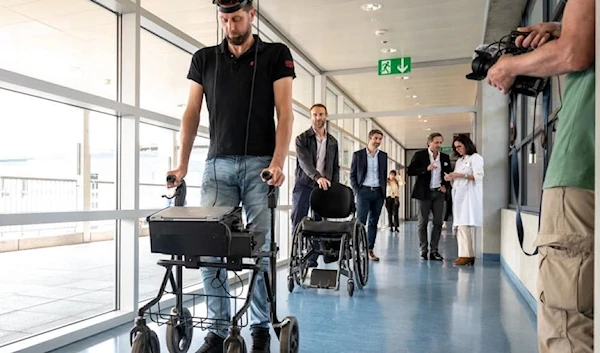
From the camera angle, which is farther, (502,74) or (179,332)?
(179,332)

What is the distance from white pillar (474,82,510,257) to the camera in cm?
540

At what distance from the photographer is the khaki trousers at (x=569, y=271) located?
43.4 inches

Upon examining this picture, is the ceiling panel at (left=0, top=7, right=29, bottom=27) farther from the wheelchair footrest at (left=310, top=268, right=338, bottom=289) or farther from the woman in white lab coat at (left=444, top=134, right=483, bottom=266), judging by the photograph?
the woman in white lab coat at (left=444, top=134, right=483, bottom=266)

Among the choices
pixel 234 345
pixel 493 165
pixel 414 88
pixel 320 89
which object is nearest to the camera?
pixel 234 345

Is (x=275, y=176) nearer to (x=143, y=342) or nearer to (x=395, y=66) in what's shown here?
(x=143, y=342)

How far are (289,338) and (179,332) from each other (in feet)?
1.47

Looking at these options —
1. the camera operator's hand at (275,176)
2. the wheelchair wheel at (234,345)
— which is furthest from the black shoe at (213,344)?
the camera operator's hand at (275,176)

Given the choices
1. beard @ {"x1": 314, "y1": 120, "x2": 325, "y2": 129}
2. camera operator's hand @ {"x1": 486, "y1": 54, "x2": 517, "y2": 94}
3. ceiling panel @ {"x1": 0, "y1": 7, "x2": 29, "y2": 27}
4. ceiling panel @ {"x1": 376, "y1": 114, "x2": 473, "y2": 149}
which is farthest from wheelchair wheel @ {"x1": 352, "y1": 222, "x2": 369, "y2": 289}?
ceiling panel @ {"x1": 376, "y1": 114, "x2": 473, "y2": 149}

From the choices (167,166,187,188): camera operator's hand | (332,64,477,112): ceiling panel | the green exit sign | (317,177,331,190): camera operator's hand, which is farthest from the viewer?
(332,64,477,112): ceiling panel

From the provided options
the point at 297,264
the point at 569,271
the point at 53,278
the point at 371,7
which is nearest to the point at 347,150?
the point at 371,7

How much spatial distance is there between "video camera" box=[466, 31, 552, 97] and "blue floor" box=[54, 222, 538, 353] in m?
1.39

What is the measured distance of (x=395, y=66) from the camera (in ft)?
19.4

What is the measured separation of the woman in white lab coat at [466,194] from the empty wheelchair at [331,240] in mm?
1768

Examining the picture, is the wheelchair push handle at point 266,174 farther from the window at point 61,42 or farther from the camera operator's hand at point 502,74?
Answer: the window at point 61,42
